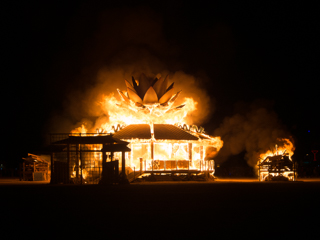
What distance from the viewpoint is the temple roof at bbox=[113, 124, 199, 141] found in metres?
39.6

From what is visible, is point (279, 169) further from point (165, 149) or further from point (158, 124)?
point (158, 124)

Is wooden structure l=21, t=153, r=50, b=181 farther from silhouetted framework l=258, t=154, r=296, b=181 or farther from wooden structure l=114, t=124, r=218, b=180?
silhouetted framework l=258, t=154, r=296, b=181

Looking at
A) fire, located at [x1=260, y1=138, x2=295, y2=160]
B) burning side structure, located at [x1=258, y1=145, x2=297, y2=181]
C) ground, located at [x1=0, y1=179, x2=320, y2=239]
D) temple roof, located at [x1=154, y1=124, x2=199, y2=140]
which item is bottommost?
ground, located at [x1=0, y1=179, x2=320, y2=239]

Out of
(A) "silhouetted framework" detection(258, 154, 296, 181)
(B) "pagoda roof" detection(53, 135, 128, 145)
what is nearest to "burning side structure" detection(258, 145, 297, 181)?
(A) "silhouetted framework" detection(258, 154, 296, 181)

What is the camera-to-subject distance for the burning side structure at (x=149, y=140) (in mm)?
38219

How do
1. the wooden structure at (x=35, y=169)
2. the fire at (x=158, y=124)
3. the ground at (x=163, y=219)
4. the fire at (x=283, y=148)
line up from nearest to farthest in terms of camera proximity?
1. the ground at (x=163, y=219)
2. the fire at (x=158, y=124)
3. the wooden structure at (x=35, y=169)
4. the fire at (x=283, y=148)

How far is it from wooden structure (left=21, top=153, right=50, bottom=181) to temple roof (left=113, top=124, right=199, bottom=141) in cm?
739

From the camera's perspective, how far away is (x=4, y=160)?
6450 centimetres

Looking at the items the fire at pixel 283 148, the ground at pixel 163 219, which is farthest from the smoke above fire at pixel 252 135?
the ground at pixel 163 219

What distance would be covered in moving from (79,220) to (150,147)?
2826 centimetres

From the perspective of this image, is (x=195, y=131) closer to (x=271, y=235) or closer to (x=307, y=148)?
(x=307, y=148)

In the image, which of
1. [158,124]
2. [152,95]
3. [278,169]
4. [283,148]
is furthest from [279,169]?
[152,95]

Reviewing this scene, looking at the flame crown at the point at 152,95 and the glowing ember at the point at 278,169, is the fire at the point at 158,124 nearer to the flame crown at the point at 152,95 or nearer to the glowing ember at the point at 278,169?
the flame crown at the point at 152,95

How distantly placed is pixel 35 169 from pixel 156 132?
11110 millimetres
